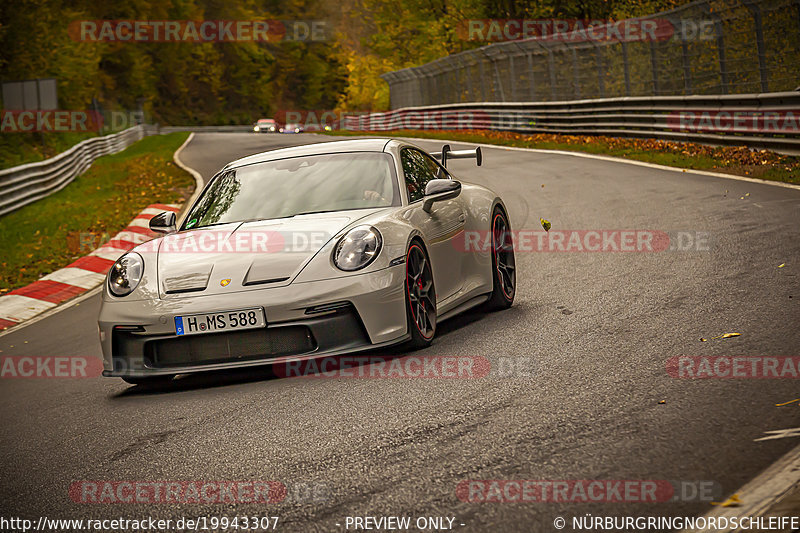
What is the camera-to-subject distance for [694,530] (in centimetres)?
308

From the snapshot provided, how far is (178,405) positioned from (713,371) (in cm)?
279

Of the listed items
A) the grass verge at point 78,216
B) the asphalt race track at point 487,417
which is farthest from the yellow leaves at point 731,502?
the grass verge at point 78,216

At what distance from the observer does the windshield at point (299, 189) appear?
6781 millimetres

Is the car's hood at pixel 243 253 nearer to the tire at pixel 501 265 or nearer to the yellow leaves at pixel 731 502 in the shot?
the tire at pixel 501 265

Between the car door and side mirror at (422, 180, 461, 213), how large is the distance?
6cm

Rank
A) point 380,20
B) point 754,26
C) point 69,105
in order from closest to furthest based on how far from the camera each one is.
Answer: point 754,26 < point 69,105 < point 380,20

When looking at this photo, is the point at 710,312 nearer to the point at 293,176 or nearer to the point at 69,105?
the point at 293,176

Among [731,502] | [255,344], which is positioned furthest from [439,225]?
[731,502]

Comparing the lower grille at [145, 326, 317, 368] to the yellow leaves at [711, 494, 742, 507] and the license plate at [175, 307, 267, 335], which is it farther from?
the yellow leaves at [711, 494, 742, 507]

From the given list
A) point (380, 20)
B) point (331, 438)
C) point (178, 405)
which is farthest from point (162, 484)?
point (380, 20)

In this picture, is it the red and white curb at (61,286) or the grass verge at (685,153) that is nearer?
the red and white curb at (61,286)

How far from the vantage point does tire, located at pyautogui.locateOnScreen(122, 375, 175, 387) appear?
242 inches

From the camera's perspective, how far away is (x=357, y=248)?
5930 mm

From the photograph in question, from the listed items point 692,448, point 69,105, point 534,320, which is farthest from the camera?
point 69,105
